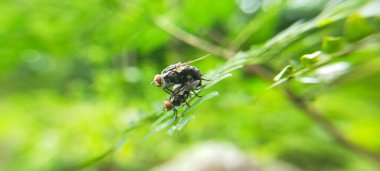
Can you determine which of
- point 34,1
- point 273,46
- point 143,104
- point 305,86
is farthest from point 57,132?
point 273,46

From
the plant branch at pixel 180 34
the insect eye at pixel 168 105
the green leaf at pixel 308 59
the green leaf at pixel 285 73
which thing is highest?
the plant branch at pixel 180 34

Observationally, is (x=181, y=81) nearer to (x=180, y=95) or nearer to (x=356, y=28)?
(x=180, y=95)

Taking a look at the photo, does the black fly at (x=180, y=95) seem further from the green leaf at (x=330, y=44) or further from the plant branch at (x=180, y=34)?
the plant branch at (x=180, y=34)

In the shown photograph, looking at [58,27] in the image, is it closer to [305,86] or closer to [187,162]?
[305,86]

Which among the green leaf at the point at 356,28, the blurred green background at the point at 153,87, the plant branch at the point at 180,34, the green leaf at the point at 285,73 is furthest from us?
the blurred green background at the point at 153,87

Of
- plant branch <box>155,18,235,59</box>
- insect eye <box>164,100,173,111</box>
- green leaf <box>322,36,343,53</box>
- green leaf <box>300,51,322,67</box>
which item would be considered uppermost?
plant branch <box>155,18,235,59</box>

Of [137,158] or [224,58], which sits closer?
[224,58]

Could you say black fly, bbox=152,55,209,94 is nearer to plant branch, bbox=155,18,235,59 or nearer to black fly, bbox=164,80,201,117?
black fly, bbox=164,80,201,117

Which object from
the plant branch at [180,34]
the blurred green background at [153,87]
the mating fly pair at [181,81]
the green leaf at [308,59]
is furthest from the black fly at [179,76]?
the plant branch at [180,34]

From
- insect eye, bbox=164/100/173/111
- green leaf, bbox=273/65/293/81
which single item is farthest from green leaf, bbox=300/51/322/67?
insect eye, bbox=164/100/173/111
